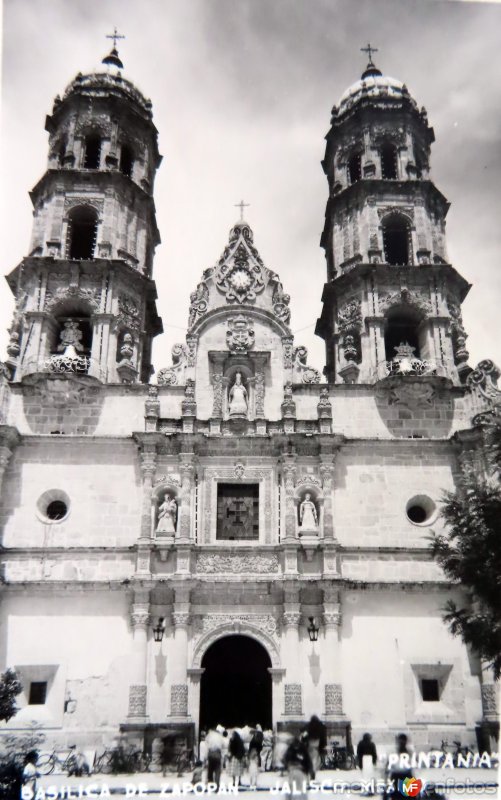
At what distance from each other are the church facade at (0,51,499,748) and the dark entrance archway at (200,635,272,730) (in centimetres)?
6

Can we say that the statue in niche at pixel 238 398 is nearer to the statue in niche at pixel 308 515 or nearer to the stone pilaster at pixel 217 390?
the stone pilaster at pixel 217 390

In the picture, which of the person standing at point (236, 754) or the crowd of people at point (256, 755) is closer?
the crowd of people at point (256, 755)

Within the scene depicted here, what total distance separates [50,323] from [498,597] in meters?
15.1

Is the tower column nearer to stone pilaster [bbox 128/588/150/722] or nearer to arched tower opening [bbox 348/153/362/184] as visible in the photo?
stone pilaster [bbox 128/588/150/722]

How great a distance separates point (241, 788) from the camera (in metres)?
13.6

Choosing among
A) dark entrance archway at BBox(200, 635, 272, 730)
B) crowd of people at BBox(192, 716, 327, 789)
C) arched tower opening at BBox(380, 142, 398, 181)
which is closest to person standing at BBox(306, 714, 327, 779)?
crowd of people at BBox(192, 716, 327, 789)

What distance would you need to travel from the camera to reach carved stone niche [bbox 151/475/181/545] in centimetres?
2050

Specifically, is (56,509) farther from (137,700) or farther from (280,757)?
(280,757)

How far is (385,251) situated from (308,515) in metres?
10.8

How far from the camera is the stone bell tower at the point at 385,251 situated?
2388 cm

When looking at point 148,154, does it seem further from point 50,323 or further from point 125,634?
point 125,634

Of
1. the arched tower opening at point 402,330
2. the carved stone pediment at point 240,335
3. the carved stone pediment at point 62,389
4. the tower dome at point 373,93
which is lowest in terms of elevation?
the carved stone pediment at point 62,389

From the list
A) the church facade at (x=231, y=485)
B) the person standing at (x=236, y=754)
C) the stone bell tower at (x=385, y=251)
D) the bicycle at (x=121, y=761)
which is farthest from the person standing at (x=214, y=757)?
the stone bell tower at (x=385, y=251)

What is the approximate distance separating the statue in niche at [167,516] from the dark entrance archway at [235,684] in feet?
10.6
